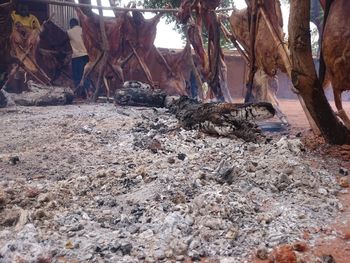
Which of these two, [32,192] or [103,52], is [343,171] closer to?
[32,192]

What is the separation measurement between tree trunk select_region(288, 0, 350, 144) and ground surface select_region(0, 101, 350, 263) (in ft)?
1.13

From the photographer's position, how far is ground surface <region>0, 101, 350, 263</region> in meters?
1.79

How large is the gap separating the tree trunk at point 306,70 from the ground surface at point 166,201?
13.5 inches

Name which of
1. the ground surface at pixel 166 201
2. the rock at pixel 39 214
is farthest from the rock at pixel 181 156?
the rock at pixel 39 214

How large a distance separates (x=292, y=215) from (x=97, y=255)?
44.7 inches

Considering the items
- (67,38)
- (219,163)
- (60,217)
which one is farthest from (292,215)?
(67,38)

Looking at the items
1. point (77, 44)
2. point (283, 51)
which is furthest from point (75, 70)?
point (283, 51)

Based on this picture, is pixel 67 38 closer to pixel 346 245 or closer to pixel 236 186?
pixel 236 186

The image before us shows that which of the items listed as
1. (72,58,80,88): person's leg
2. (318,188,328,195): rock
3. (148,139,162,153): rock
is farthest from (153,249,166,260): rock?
(72,58,80,88): person's leg

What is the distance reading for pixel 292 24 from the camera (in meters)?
3.00

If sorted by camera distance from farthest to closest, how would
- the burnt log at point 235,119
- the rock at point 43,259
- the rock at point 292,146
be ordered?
the burnt log at point 235,119 → the rock at point 292,146 → the rock at point 43,259

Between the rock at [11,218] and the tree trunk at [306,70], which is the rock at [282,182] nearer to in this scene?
the tree trunk at [306,70]

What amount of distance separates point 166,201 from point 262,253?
75 cm

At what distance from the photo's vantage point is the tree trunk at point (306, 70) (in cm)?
295
